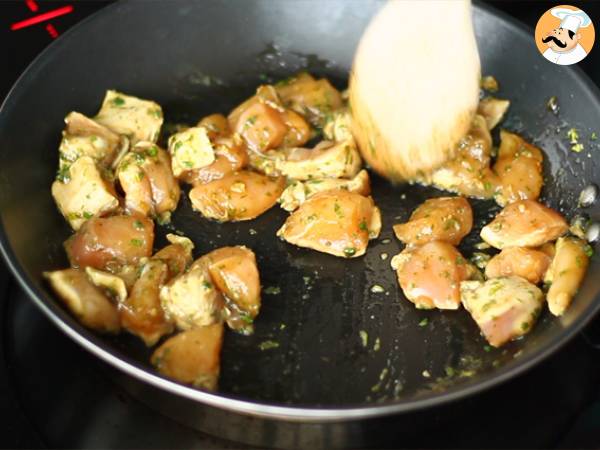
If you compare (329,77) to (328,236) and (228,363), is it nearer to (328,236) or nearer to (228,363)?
(328,236)

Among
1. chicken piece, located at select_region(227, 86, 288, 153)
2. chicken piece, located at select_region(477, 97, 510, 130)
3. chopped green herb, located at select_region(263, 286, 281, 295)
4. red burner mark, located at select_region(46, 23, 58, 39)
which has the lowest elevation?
chopped green herb, located at select_region(263, 286, 281, 295)

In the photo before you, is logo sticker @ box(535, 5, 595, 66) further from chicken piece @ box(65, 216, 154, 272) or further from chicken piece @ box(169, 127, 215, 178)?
chicken piece @ box(65, 216, 154, 272)

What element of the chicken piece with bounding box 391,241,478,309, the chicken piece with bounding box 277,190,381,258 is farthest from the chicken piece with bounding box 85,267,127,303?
the chicken piece with bounding box 391,241,478,309

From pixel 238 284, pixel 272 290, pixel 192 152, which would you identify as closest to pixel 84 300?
pixel 238 284

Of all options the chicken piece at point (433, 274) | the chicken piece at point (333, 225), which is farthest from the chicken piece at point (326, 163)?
the chicken piece at point (433, 274)

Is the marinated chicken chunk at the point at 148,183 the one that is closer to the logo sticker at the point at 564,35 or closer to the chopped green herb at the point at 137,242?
the chopped green herb at the point at 137,242
